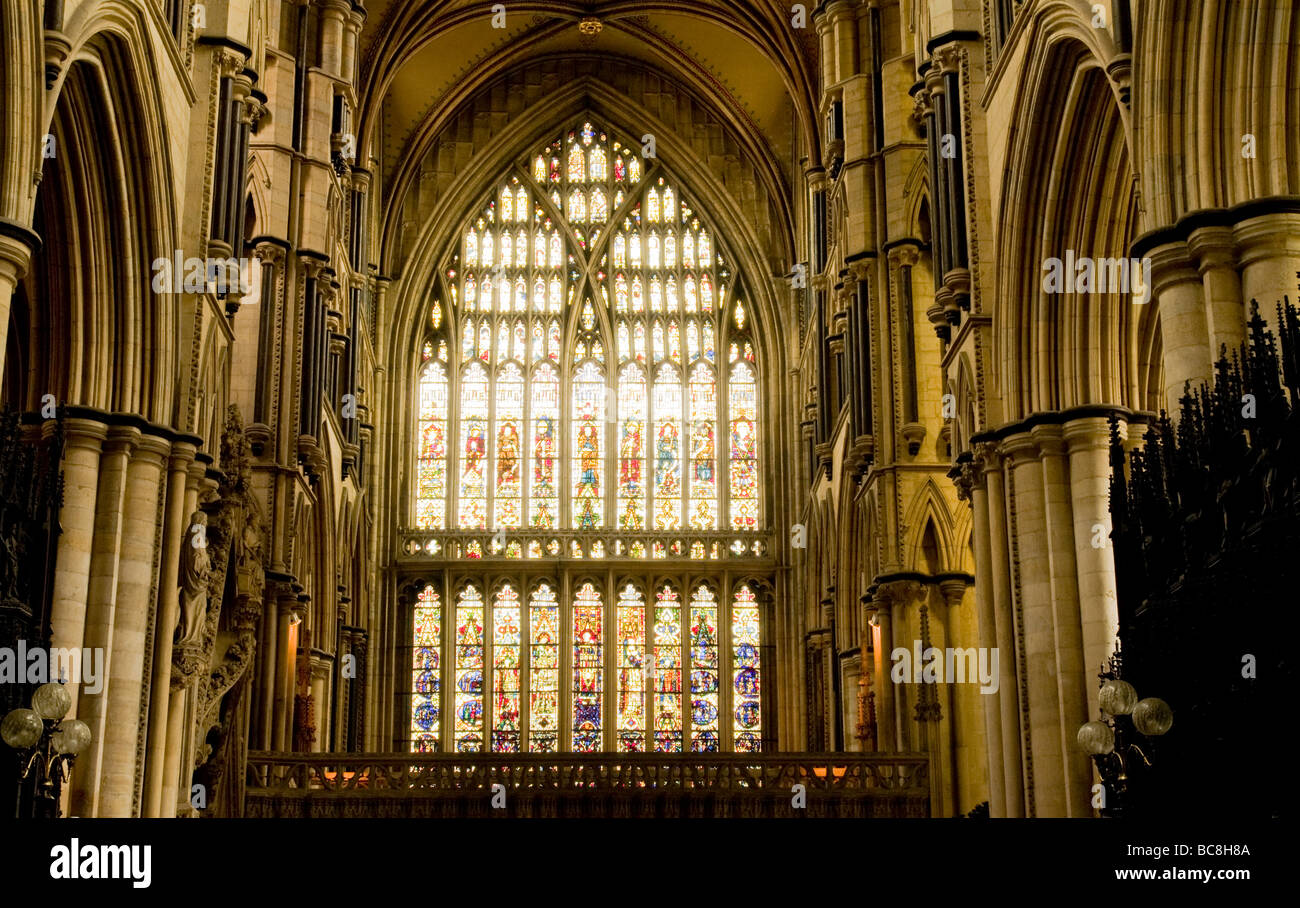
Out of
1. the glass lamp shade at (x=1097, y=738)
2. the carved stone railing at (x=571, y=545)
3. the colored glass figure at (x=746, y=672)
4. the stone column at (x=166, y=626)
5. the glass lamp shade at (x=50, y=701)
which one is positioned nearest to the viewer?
the glass lamp shade at (x=50, y=701)

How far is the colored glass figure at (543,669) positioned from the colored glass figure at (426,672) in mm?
1935

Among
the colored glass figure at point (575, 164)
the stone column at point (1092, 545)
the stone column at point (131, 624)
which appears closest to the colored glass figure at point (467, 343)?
the colored glass figure at point (575, 164)

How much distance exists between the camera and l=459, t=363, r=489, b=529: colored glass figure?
38344 millimetres

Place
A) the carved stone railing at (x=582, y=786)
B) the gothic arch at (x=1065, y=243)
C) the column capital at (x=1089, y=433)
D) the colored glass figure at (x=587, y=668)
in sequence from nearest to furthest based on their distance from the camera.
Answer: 1. the gothic arch at (x=1065, y=243)
2. the column capital at (x=1089, y=433)
3. the carved stone railing at (x=582, y=786)
4. the colored glass figure at (x=587, y=668)

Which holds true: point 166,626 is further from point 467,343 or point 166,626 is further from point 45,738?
point 467,343

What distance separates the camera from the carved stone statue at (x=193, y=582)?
17609 mm

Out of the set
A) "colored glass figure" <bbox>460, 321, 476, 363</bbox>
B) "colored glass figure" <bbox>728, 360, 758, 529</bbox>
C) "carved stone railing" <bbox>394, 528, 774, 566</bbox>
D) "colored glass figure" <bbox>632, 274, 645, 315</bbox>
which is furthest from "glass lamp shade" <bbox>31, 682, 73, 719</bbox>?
"colored glass figure" <bbox>632, 274, 645, 315</bbox>

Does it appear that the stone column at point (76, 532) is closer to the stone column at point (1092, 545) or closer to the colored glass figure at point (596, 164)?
the stone column at point (1092, 545)

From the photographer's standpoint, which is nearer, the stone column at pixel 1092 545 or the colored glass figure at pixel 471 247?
the stone column at pixel 1092 545

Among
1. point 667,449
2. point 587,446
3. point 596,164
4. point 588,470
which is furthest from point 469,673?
point 596,164

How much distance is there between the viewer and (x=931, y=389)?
2559 centimetres

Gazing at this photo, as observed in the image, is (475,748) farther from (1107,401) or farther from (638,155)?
(1107,401)

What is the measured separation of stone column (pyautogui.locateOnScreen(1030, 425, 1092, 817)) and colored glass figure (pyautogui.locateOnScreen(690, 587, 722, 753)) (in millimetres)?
19722

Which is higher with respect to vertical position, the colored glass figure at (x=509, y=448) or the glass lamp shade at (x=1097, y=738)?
the colored glass figure at (x=509, y=448)
